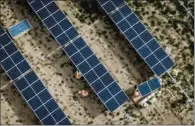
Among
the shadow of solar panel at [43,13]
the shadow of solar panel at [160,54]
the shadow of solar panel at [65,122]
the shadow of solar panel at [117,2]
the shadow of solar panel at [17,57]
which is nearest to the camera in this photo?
the shadow of solar panel at [65,122]

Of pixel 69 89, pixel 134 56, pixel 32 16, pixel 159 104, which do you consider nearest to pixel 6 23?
pixel 32 16

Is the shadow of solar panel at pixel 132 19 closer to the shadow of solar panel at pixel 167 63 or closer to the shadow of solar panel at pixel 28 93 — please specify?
the shadow of solar panel at pixel 167 63

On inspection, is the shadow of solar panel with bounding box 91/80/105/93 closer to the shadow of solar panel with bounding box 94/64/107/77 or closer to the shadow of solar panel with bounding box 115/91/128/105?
the shadow of solar panel with bounding box 94/64/107/77

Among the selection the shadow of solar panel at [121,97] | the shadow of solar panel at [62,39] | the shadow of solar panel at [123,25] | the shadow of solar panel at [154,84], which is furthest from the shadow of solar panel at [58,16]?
the shadow of solar panel at [154,84]

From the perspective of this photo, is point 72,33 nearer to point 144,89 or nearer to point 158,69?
point 144,89

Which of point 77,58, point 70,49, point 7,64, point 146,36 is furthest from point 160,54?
point 7,64
